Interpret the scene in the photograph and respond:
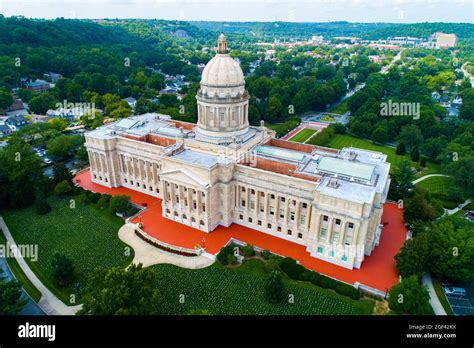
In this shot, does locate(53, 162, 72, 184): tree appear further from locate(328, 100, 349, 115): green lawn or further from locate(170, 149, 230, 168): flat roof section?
locate(328, 100, 349, 115): green lawn

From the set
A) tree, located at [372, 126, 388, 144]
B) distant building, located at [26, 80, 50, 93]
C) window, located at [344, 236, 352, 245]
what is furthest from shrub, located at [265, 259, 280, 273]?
distant building, located at [26, 80, 50, 93]

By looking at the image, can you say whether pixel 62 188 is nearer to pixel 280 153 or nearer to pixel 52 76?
pixel 280 153

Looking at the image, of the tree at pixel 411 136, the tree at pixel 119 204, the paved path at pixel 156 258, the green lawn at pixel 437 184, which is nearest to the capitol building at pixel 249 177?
the tree at pixel 119 204

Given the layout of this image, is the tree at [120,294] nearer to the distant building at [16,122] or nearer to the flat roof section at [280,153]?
the flat roof section at [280,153]

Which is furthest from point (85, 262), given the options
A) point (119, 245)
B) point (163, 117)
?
point (163, 117)

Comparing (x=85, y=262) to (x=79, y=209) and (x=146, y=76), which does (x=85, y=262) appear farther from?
(x=146, y=76)
